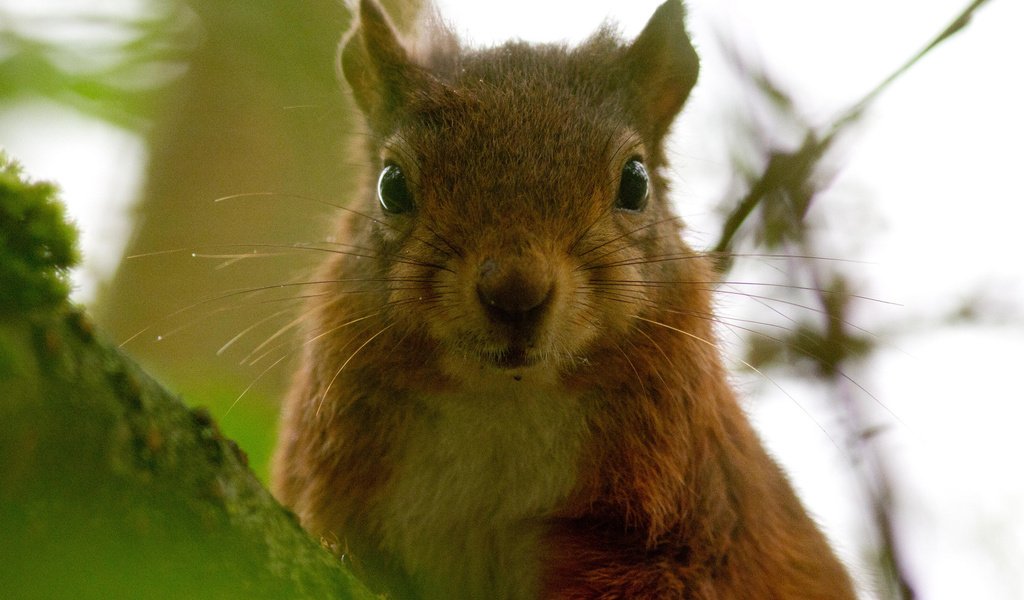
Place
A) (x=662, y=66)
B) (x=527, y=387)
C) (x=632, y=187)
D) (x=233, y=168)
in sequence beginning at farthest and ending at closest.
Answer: (x=233, y=168), (x=662, y=66), (x=632, y=187), (x=527, y=387)

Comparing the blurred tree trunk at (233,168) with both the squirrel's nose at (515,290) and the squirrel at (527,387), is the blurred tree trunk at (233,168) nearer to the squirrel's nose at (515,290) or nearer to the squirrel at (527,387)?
the squirrel at (527,387)

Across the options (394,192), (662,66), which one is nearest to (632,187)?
(662,66)

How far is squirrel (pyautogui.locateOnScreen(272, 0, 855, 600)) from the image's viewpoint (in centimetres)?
250

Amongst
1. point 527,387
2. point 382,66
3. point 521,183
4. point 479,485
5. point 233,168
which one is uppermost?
point 233,168

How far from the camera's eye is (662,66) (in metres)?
3.23

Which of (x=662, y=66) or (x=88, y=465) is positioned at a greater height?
(x=662, y=66)

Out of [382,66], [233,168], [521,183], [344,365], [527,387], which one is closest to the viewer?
[521,183]

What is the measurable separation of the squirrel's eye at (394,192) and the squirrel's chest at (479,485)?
1.77 ft

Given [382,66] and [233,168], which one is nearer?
[382,66]

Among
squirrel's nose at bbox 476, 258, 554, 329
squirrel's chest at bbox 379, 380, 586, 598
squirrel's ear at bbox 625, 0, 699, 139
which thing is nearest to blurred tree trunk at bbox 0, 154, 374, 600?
squirrel's nose at bbox 476, 258, 554, 329

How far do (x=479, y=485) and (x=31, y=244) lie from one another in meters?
1.71

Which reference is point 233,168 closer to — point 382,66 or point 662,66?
point 382,66

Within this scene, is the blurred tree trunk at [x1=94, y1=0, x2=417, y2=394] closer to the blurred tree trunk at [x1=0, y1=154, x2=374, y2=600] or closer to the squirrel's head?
the squirrel's head

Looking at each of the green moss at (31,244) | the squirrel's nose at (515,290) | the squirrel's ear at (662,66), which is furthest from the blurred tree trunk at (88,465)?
the squirrel's ear at (662,66)
